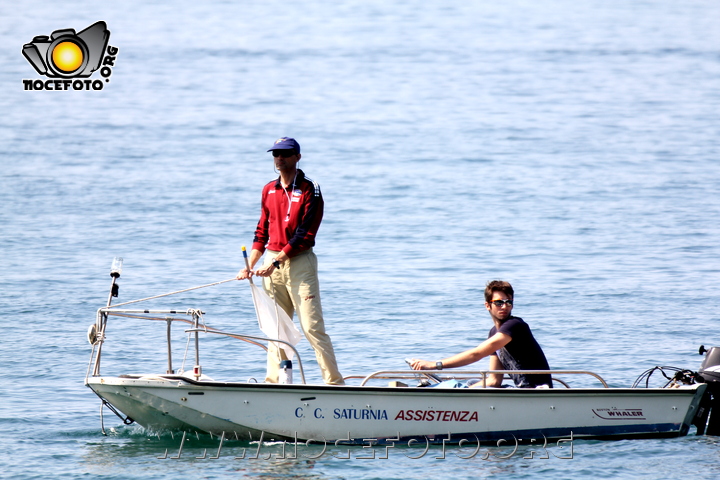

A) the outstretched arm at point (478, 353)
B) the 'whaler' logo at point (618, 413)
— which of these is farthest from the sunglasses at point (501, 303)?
the 'whaler' logo at point (618, 413)

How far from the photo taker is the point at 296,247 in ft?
27.9

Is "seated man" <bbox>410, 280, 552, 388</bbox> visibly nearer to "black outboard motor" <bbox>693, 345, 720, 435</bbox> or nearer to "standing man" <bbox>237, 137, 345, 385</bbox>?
"standing man" <bbox>237, 137, 345, 385</bbox>

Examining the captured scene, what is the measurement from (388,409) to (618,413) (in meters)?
1.83

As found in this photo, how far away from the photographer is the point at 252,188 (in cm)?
2620

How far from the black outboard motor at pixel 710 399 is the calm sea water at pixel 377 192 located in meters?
0.16

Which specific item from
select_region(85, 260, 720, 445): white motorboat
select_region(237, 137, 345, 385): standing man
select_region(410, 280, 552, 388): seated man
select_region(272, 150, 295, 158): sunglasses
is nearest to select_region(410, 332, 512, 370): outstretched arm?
select_region(410, 280, 552, 388): seated man

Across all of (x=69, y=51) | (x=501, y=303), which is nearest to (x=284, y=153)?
(x=501, y=303)

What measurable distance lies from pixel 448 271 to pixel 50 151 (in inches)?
591

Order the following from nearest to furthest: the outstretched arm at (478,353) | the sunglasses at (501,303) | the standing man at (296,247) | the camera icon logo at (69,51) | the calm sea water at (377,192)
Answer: the outstretched arm at (478,353) < the sunglasses at (501,303) < the standing man at (296,247) < the calm sea water at (377,192) < the camera icon logo at (69,51)

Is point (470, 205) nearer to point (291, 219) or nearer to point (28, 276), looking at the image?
point (28, 276)

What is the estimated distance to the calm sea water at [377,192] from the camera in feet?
37.3

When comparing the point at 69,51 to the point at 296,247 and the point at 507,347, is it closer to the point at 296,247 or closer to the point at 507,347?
the point at 296,247

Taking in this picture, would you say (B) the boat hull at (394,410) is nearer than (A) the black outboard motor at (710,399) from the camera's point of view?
Yes

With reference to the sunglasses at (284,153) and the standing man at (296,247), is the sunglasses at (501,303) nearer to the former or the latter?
A: the standing man at (296,247)
